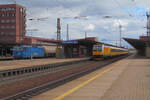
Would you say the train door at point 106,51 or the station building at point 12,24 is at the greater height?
the station building at point 12,24

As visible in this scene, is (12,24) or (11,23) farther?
(11,23)

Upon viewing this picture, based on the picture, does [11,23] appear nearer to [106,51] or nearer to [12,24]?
[12,24]

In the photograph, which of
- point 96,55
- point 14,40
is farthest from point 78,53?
point 14,40

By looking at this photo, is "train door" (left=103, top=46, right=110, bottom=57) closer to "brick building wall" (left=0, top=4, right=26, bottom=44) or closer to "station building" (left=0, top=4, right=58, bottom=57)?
Result: "station building" (left=0, top=4, right=58, bottom=57)

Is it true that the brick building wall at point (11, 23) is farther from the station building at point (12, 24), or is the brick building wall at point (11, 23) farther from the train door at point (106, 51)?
the train door at point (106, 51)

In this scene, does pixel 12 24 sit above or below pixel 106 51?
above

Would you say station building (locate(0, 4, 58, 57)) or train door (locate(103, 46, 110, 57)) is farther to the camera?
station building (locate(0, 4, 58, 57))

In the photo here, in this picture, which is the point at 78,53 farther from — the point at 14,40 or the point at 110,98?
the point at 110,98

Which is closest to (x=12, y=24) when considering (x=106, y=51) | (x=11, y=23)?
(x=11, y=23)

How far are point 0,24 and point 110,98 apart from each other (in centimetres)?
7252

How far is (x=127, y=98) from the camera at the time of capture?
25.0ft

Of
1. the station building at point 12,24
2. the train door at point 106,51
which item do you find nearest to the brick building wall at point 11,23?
the station building at point 12,24

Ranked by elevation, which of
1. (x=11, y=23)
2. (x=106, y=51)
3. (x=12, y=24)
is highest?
(x=11, y=23)

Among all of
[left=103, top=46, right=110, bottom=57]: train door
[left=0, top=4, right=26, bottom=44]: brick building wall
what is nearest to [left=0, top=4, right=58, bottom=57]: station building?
[left=0, top=4, right=26, bottom=44]: brick building wall
